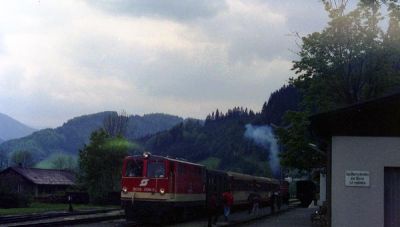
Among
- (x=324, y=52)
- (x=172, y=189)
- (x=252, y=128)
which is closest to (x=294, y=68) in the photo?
(x=324, y=52)

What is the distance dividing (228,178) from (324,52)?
10.6 metres

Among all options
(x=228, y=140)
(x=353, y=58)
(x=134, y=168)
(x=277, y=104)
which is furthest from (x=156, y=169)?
(x=228, y=140)

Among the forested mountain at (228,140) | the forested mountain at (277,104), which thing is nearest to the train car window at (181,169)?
the forested mountain at (228,140)

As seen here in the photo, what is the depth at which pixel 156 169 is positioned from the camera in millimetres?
26312

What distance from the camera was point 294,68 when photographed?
32844mm

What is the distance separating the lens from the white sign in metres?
14.2

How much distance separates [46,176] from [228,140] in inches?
2147

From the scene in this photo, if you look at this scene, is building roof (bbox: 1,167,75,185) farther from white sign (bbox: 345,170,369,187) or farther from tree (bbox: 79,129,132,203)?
white sign (bbox: 345,170,369,187)

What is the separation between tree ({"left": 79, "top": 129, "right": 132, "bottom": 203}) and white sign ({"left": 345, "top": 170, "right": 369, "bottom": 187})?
1611 inches

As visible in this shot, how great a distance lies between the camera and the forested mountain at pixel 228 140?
10238cm

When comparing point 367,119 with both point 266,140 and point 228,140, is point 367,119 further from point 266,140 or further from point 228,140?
point 228,140

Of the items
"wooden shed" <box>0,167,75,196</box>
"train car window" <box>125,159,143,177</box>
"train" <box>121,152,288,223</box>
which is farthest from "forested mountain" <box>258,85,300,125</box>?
"train car window" <box>125,159,143,177</box>

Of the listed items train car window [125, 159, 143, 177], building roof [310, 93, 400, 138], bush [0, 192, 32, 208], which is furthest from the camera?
bush [0, 192, 32, 208]

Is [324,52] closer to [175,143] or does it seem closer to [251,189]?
[251,189]
